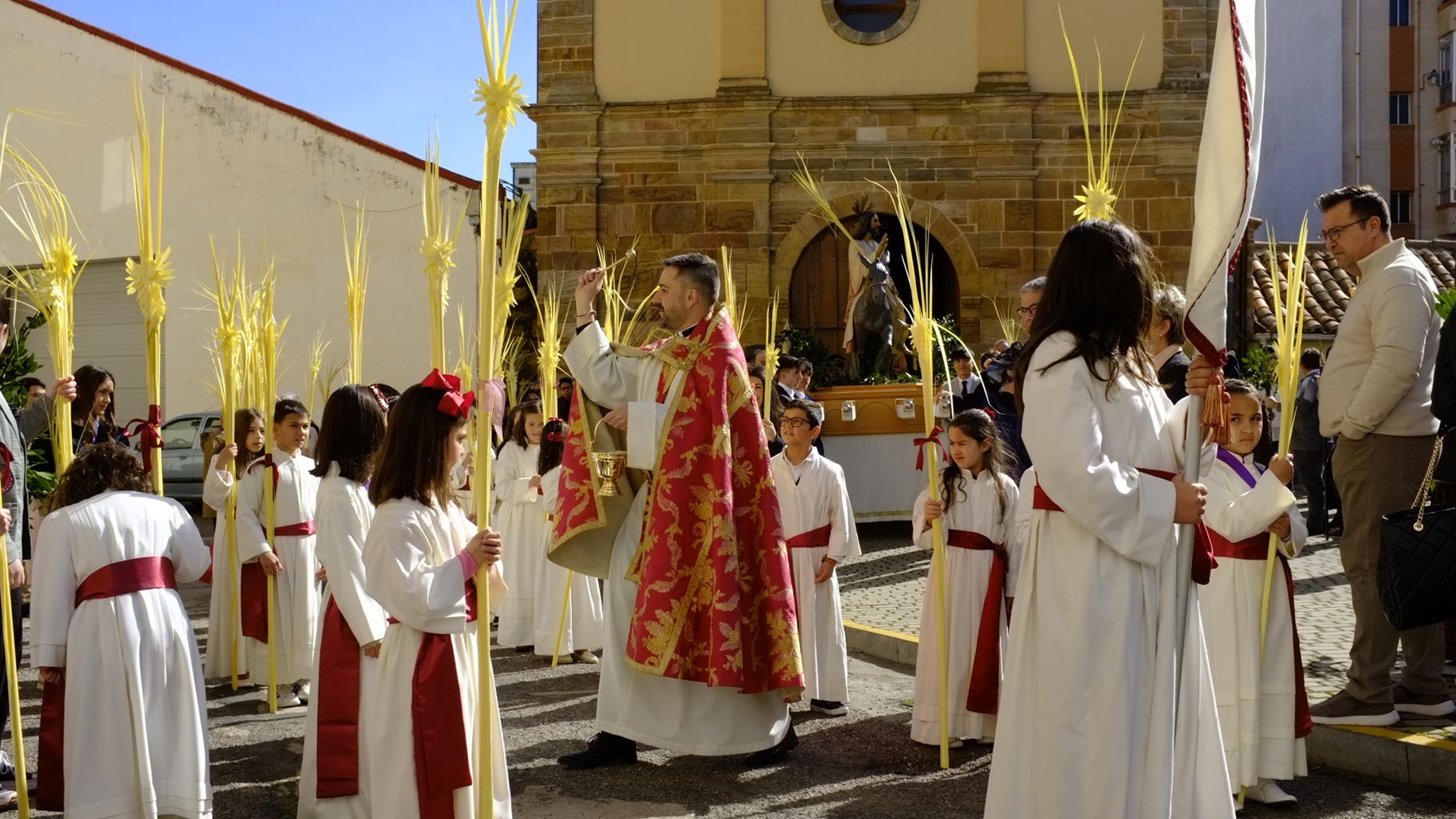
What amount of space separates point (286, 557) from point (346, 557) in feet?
8.64

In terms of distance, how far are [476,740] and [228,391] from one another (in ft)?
10.9

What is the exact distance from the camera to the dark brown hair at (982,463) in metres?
6.34

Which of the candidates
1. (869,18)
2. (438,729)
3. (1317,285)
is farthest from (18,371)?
(1317,285)

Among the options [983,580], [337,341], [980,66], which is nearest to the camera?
[983,580]

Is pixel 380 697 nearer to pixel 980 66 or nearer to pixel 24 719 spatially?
pixel 24 719

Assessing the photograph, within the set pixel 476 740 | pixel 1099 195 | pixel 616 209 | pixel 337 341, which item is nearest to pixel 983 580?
pixel 1099 195

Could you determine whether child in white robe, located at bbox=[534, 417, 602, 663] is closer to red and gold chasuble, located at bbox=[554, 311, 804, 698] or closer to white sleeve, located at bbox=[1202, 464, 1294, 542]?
red and gold chasuble, located at bbox=[554, 311, 804, 698]

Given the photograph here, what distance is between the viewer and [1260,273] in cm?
2184

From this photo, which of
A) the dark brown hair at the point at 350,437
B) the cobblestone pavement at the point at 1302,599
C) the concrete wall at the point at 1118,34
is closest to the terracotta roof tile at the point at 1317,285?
the concrete wall at the point at 1118,34

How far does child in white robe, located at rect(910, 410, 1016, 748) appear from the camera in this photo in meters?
6.08

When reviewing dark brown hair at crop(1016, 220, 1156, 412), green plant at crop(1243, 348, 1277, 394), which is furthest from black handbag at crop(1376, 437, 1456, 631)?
green plant at crop(1243, 348, 1277, 394)

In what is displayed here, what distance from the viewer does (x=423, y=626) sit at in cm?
419

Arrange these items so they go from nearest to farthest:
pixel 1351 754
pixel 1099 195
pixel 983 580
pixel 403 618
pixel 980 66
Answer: pixel 403 618 < pixel 1099 195 < pixel 1351 754 < pixel 983 580 < pixel 980 66

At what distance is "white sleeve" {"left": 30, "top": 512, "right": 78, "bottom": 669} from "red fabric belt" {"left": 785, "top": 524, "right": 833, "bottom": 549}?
339cm
